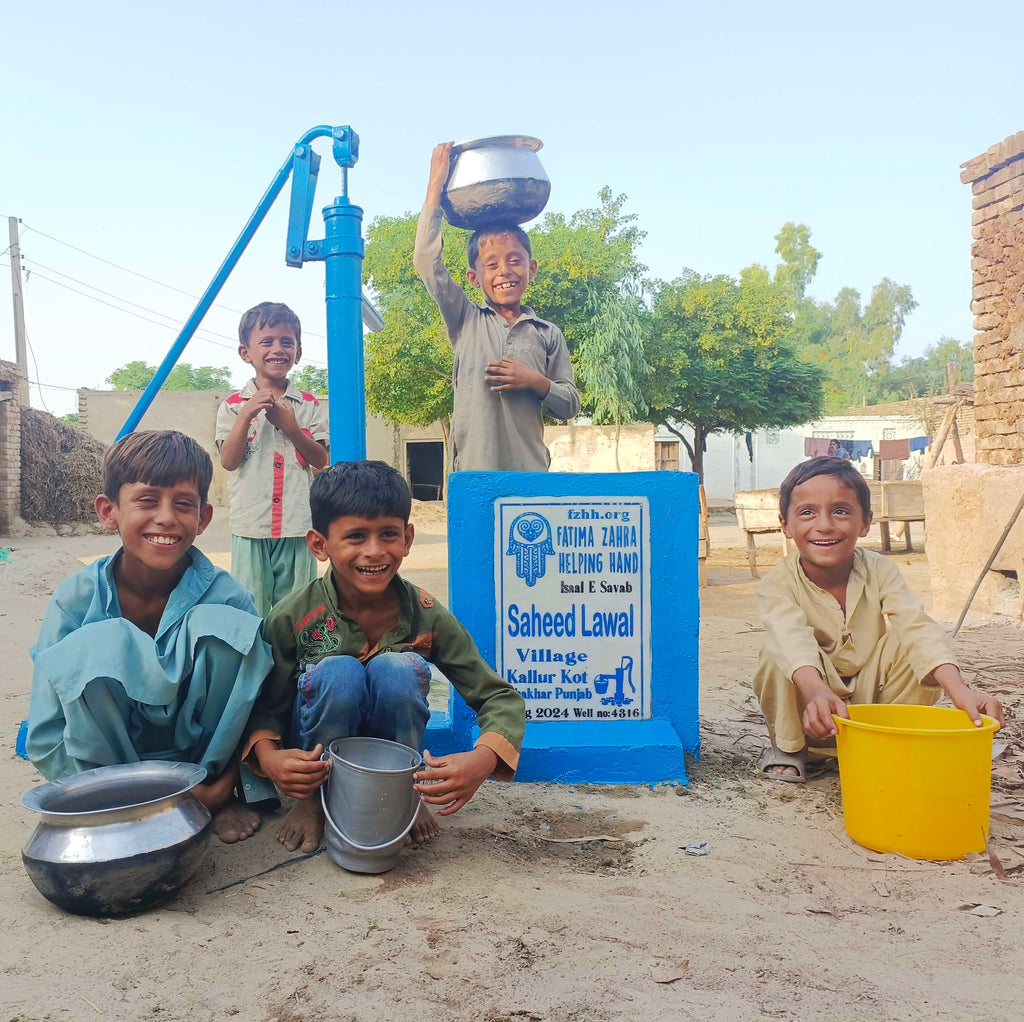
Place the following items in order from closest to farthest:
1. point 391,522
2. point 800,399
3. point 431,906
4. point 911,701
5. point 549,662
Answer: point 431,906
point 391,522
point 911,701
point 549,662
point 800,399

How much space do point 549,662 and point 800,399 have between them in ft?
65.3

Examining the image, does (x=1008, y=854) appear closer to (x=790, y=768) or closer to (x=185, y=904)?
(x=790, y=768)

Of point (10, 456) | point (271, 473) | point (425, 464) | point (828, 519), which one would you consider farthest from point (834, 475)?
point (425, 464)

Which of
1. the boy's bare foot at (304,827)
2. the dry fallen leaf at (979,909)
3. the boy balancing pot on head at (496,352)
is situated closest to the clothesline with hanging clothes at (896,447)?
the boy balancing pot on head at (496,352)

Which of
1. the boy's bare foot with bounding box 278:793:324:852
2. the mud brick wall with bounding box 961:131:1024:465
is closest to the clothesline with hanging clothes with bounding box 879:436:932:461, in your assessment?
the mud brick wall with bounding box 961:131:1024:465

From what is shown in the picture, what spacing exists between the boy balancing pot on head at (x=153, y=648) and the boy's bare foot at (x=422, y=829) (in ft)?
1.36

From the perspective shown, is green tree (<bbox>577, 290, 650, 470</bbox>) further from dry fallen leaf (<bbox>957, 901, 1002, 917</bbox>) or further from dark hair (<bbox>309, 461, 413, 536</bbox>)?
dry fallen leaf (<bbox>957, 901, 1002, 917</bbox>)

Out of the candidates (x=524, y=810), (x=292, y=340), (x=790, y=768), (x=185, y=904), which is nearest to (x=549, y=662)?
(x=524, y=810)

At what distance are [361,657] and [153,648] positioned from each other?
0.49m

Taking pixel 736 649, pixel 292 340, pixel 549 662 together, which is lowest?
pixel 736 649

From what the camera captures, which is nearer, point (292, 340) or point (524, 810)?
point (524, 810)

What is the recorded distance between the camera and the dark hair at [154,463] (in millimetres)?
2092

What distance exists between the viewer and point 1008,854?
206cm

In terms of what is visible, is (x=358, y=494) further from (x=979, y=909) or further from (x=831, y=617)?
(x=979, y=909)
